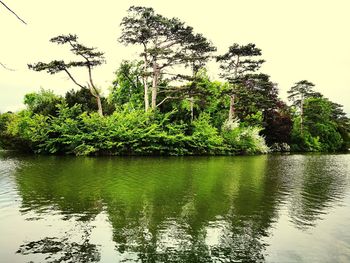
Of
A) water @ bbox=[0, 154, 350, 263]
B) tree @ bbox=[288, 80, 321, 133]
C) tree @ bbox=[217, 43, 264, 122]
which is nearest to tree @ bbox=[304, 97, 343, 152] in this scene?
tree @ bbox=[288, 80, 321, 133]

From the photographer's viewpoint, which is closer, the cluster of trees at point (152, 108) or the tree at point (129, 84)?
the cluster of trees at point (152, 108)

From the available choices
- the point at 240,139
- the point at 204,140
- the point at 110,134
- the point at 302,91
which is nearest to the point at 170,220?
Answer: the point at 110,134

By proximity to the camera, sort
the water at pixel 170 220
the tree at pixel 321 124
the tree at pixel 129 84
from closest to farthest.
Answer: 1. the water at pixel 170 220
2. the tree at pixel 129 84
3. the tree at pixel 321 124

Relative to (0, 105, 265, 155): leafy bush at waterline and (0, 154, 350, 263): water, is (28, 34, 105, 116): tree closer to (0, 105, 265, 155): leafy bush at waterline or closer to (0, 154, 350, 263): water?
(0, 105, 265, 155): leafy bush at waterline

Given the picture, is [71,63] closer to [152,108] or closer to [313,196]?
[152,108]

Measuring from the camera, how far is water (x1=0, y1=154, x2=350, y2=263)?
20.3ft

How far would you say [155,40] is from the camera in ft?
104

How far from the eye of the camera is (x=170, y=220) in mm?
8281

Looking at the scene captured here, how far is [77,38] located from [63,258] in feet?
82.4

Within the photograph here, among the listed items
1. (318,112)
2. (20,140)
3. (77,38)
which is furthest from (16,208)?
(318,112)

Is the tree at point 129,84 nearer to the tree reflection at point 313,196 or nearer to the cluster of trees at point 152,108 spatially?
the cluster of trees at point 152,108

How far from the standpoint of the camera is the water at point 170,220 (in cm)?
618

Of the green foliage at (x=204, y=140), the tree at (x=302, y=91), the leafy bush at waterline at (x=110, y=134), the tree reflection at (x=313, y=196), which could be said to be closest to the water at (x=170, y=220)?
the tree reflection at (x=313, y=196)

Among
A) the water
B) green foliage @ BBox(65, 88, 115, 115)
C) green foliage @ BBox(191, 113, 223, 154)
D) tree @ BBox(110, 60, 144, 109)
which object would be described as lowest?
the water
